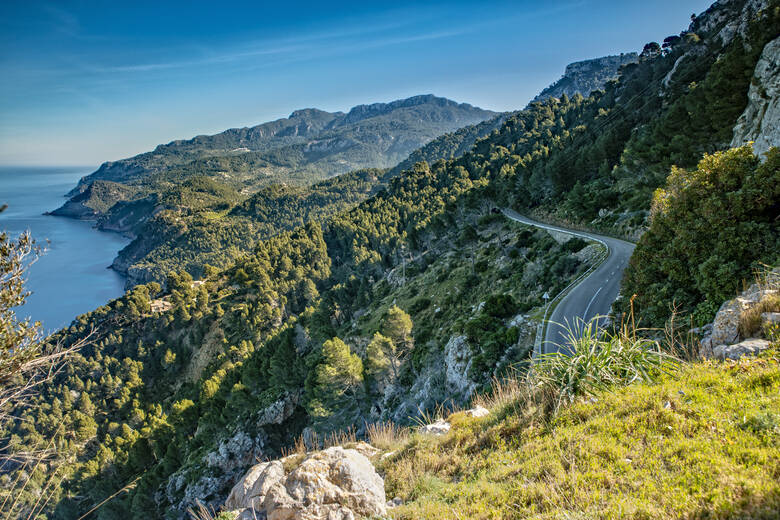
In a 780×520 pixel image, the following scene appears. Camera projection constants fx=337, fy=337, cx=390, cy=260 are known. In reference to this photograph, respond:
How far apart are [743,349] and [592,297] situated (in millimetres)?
18022

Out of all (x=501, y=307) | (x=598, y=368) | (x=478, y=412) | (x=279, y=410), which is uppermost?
(x=598, y=368)

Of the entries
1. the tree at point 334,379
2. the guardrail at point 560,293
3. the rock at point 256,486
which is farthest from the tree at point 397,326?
the rock at point 256,486

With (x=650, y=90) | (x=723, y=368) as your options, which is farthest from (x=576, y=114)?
(x=723, y=368)

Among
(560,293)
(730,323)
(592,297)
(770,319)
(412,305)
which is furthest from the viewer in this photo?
(412,305)

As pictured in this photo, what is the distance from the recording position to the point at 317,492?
6043mm

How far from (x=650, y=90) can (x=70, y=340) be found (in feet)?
472

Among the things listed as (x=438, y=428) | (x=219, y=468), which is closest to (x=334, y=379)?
(x=219, y=468)

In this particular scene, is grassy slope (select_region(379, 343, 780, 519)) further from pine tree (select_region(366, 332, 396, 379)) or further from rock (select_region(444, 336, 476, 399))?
pine tree (select_region(366, 332, 396, 379))

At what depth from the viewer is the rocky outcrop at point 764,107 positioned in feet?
64.7

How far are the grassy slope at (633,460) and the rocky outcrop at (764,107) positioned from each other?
22.5 meters

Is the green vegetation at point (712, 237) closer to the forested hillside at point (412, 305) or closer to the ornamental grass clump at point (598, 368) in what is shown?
the forested hillside at point (412, 305)

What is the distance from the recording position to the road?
19.7m

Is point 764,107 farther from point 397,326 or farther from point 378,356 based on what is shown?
point 378,356

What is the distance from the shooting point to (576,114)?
94.9 m
